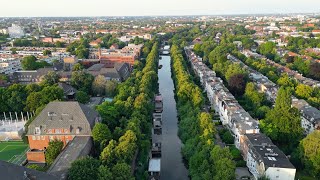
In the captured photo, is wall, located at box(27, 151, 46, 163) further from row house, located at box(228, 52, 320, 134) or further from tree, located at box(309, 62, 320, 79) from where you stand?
tree, located at box(309, 62, 320, 79)

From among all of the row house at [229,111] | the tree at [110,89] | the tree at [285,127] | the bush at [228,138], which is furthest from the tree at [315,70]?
the tree at [110,89]

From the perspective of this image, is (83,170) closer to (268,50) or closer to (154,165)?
(154,165)

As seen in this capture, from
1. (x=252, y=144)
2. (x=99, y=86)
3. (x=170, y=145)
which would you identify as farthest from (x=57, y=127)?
(x=99, y=86)

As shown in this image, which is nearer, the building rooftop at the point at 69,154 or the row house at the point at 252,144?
the building rooftop at the point at 69,154

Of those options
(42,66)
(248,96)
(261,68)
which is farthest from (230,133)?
(42,66)

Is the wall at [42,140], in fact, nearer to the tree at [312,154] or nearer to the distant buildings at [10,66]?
the tree at [312,154]

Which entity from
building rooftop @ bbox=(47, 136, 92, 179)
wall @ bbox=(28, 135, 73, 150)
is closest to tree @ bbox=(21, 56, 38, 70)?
wall @ bbox=(28, 135, 73, 150)
